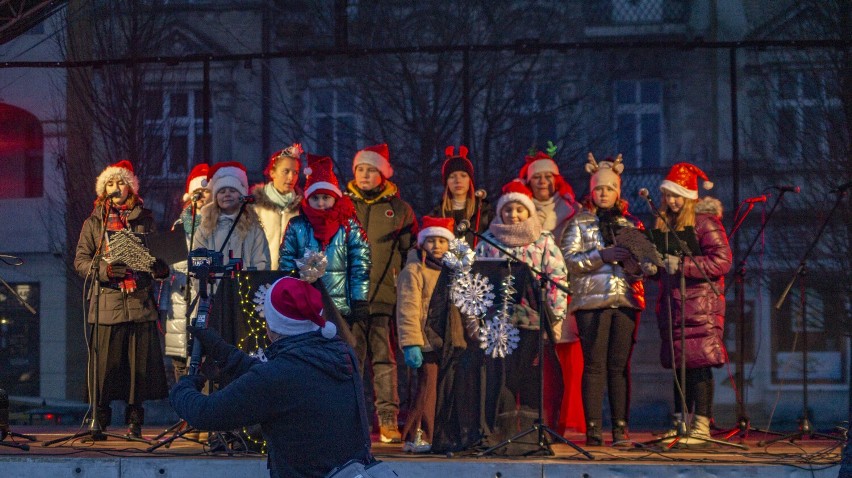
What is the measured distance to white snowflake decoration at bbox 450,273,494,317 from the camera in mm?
7871

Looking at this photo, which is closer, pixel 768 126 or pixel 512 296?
pixel 512 296

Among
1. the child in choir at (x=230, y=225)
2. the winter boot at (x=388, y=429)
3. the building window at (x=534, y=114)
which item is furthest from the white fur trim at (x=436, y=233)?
the building window at (x=534, y=114)

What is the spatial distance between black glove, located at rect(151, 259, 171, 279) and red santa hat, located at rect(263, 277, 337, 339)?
3435 mm

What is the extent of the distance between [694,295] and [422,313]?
187cm

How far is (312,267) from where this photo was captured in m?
7.71

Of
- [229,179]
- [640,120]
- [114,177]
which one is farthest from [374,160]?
[640,120]

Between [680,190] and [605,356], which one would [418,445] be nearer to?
[605,356]

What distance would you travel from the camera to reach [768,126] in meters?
15.1

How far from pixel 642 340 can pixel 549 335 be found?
10.9 meters

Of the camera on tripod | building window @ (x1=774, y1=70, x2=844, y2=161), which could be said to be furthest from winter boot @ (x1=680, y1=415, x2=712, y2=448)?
Result: building window @ (x1=774, y1=70, x2=844, y2=161)

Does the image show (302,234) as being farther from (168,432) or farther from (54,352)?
(54,352)

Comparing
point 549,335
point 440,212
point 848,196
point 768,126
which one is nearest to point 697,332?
point 549,335

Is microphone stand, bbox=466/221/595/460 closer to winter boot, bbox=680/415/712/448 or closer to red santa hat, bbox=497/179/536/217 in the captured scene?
red santa hat, bbox=497/179/536/217

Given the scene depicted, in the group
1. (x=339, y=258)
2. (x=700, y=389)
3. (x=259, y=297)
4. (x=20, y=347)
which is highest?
(x=339, y=258)
